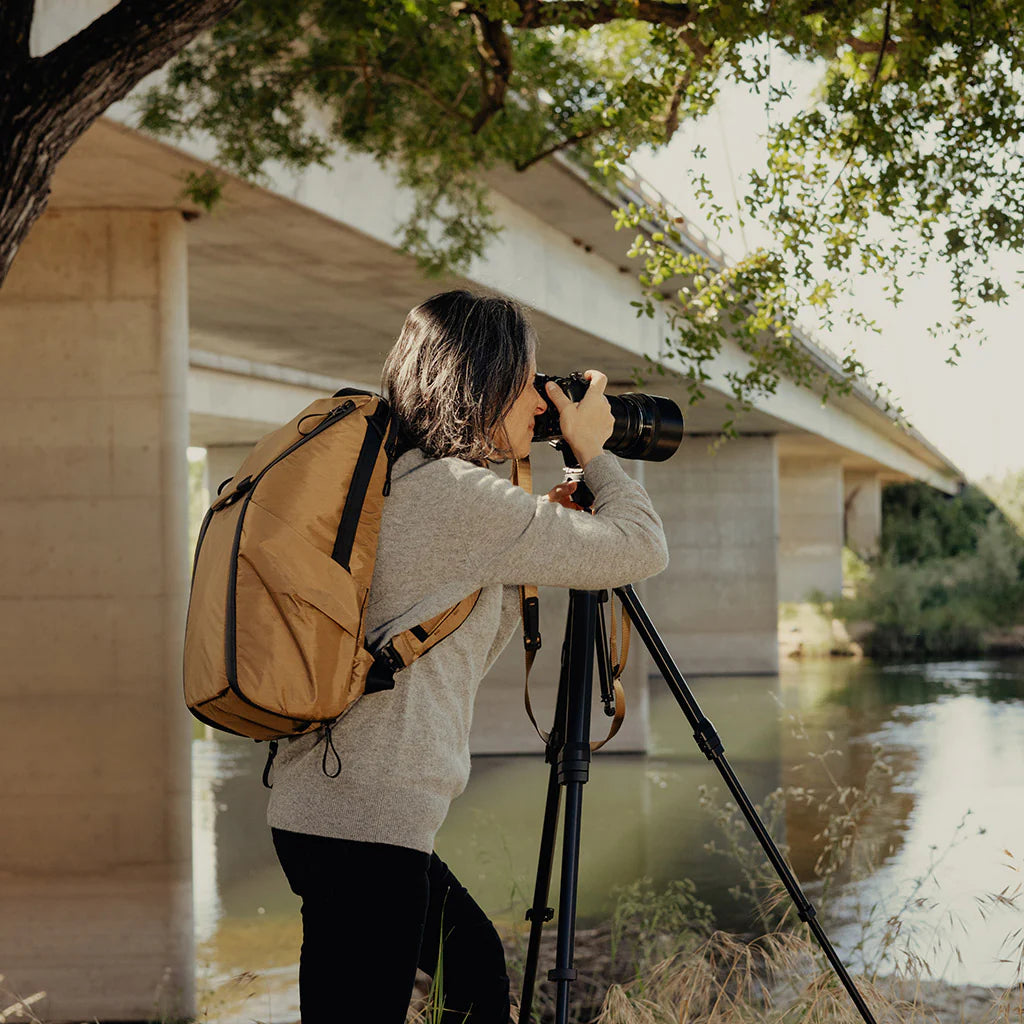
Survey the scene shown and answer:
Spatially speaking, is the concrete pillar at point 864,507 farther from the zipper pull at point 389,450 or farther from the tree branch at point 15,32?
the zipper pull at point 389,450

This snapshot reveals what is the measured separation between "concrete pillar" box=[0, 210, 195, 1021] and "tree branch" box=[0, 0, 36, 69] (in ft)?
12.1

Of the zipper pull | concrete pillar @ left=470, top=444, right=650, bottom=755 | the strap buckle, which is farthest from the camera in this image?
concrete pillar @ left=470, top=444, right=650, bottom=755

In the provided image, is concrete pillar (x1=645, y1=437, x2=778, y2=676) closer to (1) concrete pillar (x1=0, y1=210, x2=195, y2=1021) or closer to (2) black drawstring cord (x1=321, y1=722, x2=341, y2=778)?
(1) concrete pillar (x1=0, y1=210, x2=195, y2=1021)

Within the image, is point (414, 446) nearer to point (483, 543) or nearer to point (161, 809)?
point (483, 543)

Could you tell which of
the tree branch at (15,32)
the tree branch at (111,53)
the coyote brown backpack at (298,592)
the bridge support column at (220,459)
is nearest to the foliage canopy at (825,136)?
the tree branch at (111,53)

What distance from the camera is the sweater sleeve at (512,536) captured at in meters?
1.77

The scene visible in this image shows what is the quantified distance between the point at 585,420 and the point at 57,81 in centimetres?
184

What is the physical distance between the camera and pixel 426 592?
1.80 meters

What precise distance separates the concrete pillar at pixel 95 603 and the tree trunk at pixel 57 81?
11.9 feet

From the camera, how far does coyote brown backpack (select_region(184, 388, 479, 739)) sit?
5.59 feet

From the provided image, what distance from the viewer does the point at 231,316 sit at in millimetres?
11125

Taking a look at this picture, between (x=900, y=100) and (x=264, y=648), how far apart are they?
309cm

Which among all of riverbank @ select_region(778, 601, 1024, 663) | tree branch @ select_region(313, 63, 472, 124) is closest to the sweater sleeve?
tree branch @ select_region(313, 63, 472, 124)

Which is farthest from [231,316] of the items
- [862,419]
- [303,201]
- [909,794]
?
[862,419]
